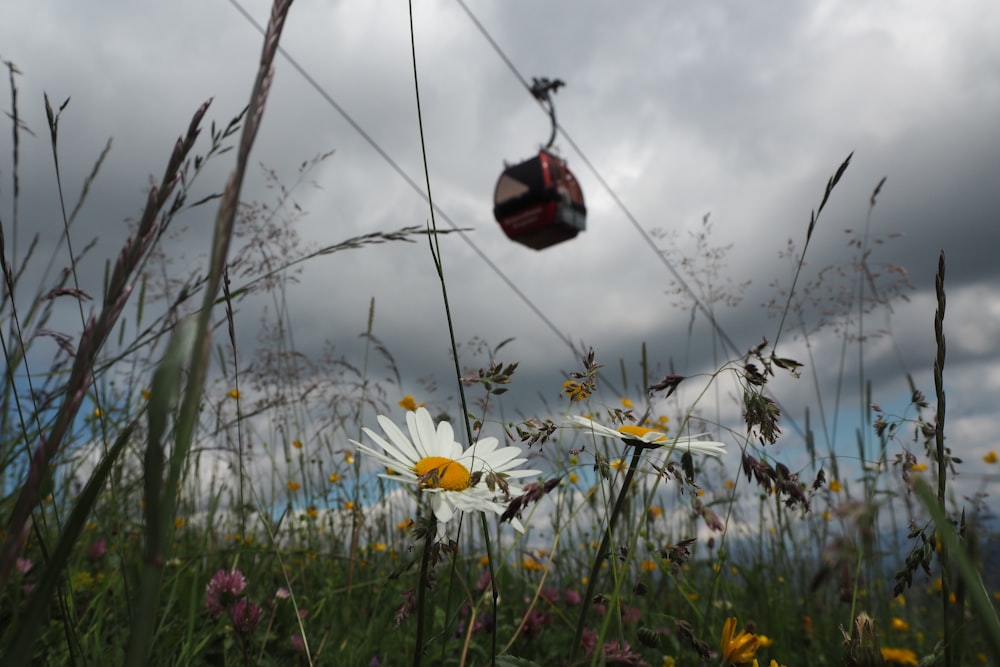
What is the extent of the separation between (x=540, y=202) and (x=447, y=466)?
34.0ft

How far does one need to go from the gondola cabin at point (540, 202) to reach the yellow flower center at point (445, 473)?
10.2 meters

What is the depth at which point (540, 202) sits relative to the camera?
1098 centimetres

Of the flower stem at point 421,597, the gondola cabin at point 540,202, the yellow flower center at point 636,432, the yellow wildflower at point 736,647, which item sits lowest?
the yellow wildflower at point 736,647

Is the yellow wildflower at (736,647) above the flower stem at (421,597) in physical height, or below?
below

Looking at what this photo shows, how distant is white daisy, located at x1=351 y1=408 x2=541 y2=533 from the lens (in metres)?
0.81

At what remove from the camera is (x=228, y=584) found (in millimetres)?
1545

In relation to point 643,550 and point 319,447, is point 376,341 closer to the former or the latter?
→ point 319,447

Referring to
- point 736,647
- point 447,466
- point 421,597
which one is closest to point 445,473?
point 447,466

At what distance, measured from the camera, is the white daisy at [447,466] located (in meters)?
0.81

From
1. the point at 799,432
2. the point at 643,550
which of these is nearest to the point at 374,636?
the point at 643,550

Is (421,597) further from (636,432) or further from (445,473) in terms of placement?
(636,432)

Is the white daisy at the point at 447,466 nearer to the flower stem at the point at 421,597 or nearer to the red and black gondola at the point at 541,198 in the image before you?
the flower stem at the point at 421,597

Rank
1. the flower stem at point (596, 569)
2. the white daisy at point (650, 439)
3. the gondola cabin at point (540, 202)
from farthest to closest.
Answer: the gondola cabin at point (540, 202)
the white daisy at point (650, 439)
the flower stem at point (596, 569)

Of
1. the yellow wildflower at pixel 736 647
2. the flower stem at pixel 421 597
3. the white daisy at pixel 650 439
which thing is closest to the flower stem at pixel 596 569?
the white daisy at pixel 650 439
